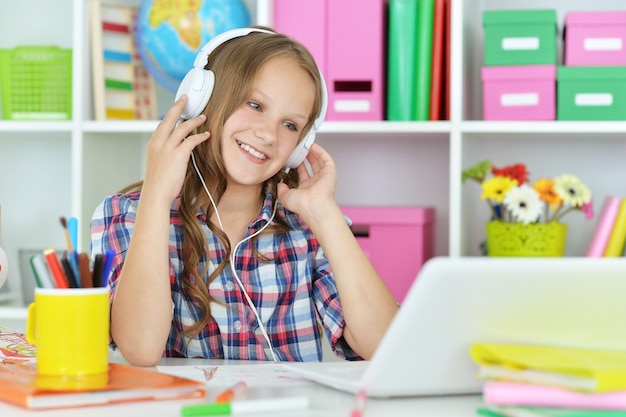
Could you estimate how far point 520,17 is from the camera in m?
2.23

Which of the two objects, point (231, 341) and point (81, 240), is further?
point (81, 240)

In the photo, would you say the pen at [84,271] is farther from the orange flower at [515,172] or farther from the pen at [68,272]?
the orange flower at [515,172]

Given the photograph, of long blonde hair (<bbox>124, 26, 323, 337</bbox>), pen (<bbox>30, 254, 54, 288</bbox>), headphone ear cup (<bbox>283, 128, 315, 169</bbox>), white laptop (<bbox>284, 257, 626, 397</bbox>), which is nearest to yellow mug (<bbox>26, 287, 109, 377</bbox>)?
pen (<bbox>30, 254, 54, 288</bbox>)

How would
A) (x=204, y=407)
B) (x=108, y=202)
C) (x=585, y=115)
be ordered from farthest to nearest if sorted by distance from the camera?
(x=585, y=115) → (x=108, y=202) → (x=204, y=407)

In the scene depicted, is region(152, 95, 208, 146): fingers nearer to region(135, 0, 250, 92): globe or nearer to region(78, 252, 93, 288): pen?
region(78, 252, 93, 288): pen

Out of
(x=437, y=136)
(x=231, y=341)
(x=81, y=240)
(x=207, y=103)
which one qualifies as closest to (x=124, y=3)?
(x=81, y=240)

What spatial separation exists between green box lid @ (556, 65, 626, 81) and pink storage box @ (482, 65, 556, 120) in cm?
3

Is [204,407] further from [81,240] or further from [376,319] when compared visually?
[81,240]

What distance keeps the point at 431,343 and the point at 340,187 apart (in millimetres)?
1792

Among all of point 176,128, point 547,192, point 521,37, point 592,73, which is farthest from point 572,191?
point 176,128

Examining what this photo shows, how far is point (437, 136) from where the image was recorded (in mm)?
2365

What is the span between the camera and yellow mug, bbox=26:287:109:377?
0.94 meters

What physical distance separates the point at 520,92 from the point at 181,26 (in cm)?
84

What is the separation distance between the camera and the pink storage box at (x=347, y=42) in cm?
225
